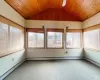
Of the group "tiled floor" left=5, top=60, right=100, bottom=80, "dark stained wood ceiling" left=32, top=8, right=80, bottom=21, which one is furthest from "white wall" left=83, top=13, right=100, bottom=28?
"tiled floor" left=5, top=60, right=100, bottom=80

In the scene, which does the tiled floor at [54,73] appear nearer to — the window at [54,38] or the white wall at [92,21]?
the white wall at [92,21]

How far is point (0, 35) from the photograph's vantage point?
3592 mm

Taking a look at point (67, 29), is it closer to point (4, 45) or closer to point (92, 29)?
point (92, 29)

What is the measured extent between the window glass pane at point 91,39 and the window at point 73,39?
20.4 inches

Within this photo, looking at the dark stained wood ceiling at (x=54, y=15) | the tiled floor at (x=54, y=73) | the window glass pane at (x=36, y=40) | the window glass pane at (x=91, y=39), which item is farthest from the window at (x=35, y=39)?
A: the window glass pane at (x=91, y=39)

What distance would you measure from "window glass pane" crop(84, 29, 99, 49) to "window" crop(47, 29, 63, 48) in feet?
5.16

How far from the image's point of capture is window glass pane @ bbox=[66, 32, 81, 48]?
732 centimetres

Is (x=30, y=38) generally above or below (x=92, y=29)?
below

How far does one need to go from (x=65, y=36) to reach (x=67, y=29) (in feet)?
1.58

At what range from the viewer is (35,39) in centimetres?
716

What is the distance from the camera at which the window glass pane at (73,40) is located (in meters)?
7.32

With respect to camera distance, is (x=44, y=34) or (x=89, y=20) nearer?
(x=89, y=20)

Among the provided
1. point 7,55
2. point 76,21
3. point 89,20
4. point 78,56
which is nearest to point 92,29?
point 89,20

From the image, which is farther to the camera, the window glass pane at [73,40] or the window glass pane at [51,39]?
the window glass pane at [73,40]
